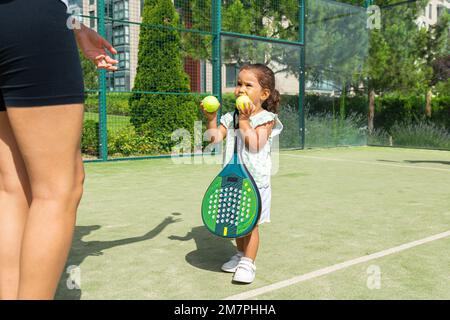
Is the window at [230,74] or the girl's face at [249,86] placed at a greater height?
the window at [230,74]

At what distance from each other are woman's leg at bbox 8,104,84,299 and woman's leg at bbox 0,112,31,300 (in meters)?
0.24

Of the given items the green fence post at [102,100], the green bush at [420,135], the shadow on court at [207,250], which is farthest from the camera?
the green bush at [420,135]

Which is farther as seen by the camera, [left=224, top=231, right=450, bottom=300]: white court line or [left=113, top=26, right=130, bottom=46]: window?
[left=113, top=26, right=130, bottom=46]: window

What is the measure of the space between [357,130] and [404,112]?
2.21m

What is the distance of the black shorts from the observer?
160 cm

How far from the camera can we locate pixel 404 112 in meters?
15.7

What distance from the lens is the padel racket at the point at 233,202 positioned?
2.85m

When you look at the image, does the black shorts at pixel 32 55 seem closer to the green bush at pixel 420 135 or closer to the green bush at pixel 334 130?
the green bush at pixel 334 130

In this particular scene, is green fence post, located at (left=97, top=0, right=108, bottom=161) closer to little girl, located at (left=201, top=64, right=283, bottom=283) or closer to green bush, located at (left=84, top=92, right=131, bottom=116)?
green bush, located at (left=84, top=92, right=131, bottom=116)

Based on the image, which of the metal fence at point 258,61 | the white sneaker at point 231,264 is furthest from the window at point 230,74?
the white sneaker at point 231,264

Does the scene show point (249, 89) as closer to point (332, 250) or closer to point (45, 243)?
point (332, 250)

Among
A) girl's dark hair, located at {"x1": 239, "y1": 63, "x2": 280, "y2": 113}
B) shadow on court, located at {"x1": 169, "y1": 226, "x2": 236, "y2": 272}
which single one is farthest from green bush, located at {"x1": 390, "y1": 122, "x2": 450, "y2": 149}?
girl's dark hair, located at {"x1": 239, "y1": 63, "x2": 280, "y2": 113}

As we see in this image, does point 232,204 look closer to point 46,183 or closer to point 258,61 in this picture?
point 46,183

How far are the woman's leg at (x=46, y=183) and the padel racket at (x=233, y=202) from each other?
1.27 m
